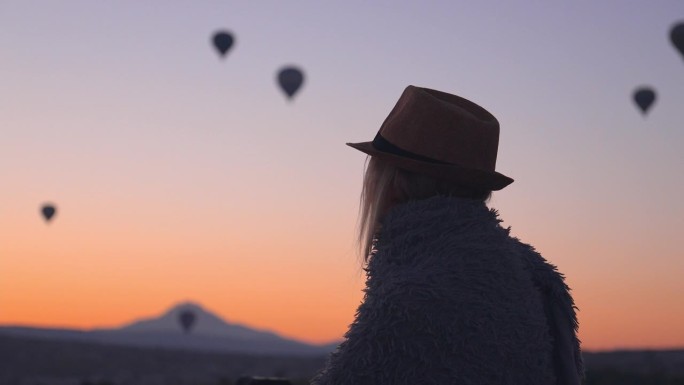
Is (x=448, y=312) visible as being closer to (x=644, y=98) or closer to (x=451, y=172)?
(x=451, y=172)

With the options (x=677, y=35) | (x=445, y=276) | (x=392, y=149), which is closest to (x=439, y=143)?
(x=392, y=149)

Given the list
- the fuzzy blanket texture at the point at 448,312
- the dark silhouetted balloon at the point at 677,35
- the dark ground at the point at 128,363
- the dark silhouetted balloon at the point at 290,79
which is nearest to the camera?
the fuzzy blanket texture at the point at 448,312

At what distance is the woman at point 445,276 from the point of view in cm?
322

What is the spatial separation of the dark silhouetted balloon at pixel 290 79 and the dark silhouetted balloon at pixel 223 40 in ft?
7.92

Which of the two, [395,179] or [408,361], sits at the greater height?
[395,179]

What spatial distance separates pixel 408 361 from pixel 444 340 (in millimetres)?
116

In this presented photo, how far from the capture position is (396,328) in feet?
10.5

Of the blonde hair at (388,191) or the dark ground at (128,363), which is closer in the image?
the blonde hair at (388,191)

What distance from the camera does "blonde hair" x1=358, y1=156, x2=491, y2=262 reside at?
136 inches

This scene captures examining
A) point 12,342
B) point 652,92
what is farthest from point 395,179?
point 12,342

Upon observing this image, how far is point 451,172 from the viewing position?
341 cm

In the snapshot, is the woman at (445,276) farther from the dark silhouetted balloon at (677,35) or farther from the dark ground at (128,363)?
the dark ground at (128,363)

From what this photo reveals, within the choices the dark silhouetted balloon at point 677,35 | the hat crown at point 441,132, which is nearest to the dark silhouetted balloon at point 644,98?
the dark silhouetted balloon at point 677,35

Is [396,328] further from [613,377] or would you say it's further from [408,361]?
[613,377]
